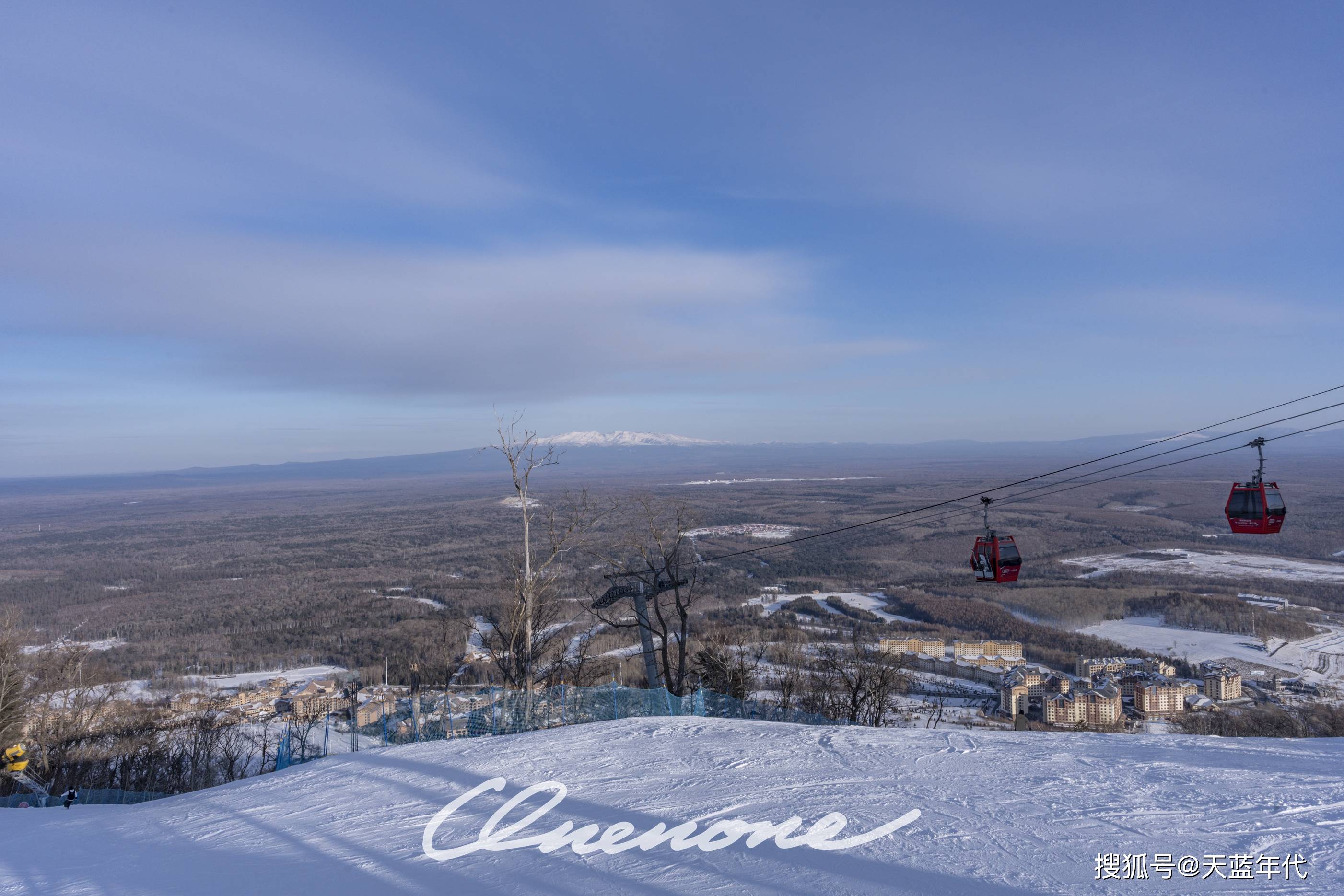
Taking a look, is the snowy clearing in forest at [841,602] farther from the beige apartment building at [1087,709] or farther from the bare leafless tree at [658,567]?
the bare leafless tree at [658,567]

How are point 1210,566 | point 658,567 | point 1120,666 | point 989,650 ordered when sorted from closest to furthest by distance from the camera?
point 658,567 → point 1120,666 → point 989,650 → point 1210,566

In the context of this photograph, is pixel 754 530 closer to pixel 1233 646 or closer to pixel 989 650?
pixel 989 650

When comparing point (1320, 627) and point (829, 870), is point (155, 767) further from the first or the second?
point (1320, 627)

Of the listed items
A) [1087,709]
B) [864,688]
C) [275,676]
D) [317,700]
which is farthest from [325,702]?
[1087,709]

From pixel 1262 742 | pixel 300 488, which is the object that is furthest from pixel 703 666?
pixel 300 488

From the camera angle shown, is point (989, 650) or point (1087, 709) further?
point (989, 650)

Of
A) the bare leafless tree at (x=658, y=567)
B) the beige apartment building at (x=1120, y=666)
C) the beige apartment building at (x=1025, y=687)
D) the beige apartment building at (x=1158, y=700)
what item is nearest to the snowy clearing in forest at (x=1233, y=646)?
the beige apartment building at (x=1120, y=666)
